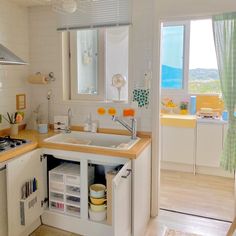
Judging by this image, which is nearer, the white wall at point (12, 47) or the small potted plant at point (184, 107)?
the white wall at point (12, 47)

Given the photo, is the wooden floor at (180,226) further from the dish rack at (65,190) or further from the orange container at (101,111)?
the orange container at (101,111)

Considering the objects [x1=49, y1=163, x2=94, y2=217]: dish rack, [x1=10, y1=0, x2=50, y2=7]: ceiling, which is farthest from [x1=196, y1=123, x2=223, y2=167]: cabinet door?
[x1=10, y1=0, x2=50, y2=7]: ceiling

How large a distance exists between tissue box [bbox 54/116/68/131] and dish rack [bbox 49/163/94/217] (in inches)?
20.3

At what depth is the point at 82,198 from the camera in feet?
7.53

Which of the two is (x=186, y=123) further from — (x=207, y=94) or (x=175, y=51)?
(x=175, y=51)

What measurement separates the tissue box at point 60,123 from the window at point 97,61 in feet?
1.03

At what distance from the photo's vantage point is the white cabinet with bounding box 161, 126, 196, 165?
3.71 m

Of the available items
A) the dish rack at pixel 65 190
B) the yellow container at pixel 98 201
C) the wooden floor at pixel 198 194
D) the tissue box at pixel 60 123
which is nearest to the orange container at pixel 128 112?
the dish rack at pixel 65 190

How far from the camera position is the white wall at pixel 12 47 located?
8.66ft

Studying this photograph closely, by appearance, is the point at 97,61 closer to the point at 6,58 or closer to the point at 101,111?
the point at 101,111

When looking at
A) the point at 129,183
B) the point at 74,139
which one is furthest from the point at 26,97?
the point at 129,183

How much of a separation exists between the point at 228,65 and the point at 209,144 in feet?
4.27

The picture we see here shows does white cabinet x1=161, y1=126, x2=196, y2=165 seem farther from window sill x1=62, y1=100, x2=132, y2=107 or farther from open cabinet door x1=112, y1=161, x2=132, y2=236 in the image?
open cabinet door x1=112, y1=161, x2=132, y2=236

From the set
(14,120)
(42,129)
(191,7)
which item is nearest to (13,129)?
(14,120)
